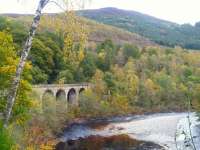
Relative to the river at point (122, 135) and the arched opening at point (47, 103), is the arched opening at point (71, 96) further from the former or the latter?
the arched opening at point (47, 103)

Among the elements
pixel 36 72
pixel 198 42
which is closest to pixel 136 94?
pixel 36 72

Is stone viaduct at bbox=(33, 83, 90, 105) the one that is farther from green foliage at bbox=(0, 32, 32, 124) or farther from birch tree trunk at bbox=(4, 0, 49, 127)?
birch tree trunk at bbox=(4, 0, 49, 127)

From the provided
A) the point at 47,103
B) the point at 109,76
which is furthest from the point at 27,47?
the point at 109,76

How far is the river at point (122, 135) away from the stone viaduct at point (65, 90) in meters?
8.01

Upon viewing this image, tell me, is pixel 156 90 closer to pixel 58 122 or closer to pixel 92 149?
pixel 58 122

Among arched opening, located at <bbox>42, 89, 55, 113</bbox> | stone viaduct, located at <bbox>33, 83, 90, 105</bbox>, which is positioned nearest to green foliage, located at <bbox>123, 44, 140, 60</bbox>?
stone viaduct, located at <bbox>33, 83, 90, 105</bbox>

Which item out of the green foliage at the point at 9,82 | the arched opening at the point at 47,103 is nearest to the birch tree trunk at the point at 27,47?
the green foliage at the point at 9,82

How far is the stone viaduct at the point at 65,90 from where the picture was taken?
71625mm

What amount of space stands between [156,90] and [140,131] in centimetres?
3386

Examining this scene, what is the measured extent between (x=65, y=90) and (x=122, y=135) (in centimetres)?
2391

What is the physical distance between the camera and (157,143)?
4959cm

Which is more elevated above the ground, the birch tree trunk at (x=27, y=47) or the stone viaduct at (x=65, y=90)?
the birch tree trunk at (x=27, y=47)

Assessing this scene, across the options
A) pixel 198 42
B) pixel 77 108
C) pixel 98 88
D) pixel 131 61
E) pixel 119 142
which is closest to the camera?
pixel 119 142

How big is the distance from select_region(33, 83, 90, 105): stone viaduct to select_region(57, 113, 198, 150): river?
8014mm
